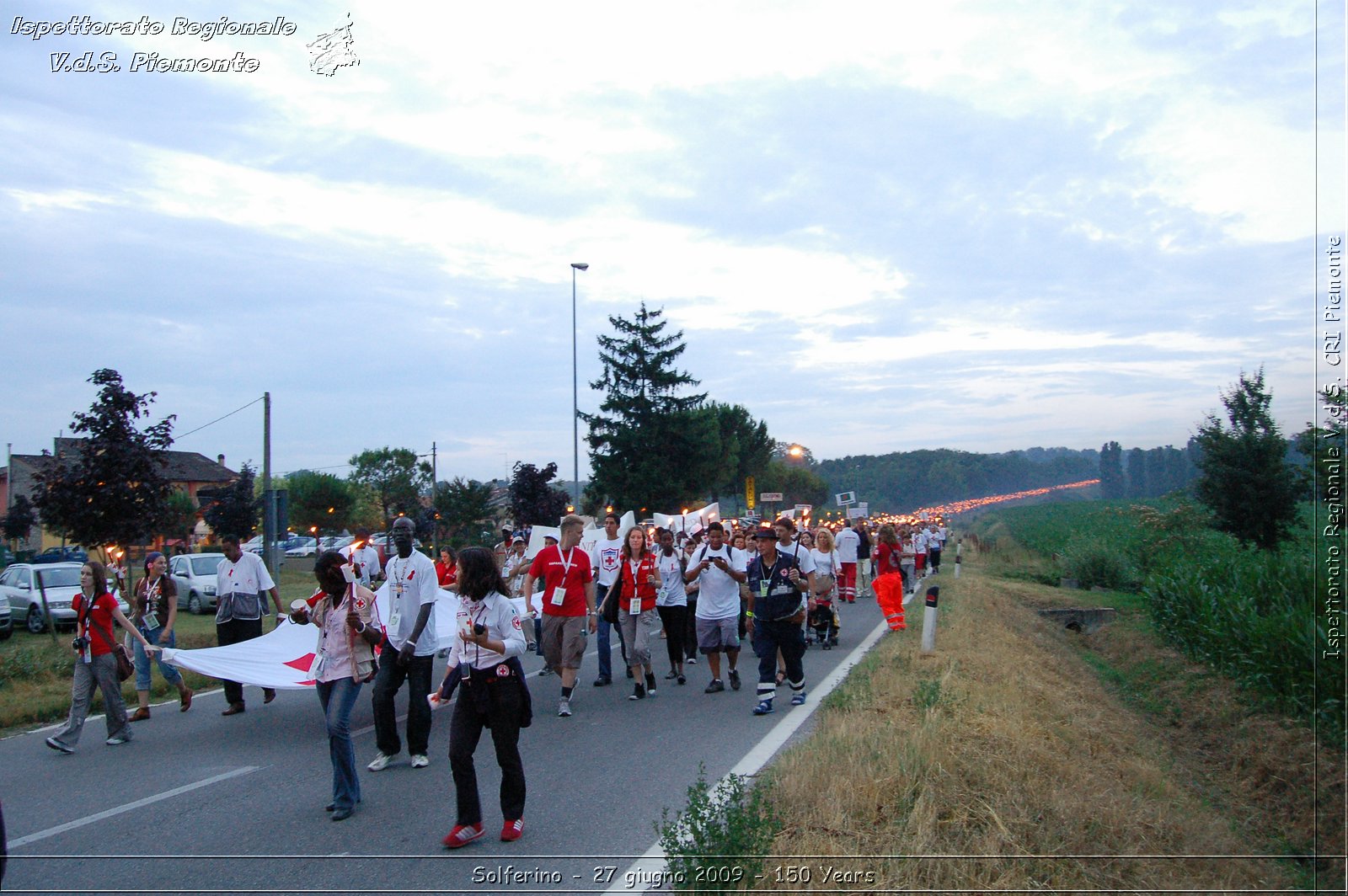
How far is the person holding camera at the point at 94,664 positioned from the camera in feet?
28.8

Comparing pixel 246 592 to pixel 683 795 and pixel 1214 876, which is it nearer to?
pixel 683 795

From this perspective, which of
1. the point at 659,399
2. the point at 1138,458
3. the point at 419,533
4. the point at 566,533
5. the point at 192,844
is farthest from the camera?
the point at 659,399

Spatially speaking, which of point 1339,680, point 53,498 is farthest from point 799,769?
point 53,498

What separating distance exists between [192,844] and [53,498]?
12.1 metres

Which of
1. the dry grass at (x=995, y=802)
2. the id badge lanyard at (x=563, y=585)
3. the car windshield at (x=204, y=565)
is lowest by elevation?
the car windshield at (x=204, y=565)

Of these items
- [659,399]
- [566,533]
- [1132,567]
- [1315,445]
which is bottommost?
[1132,567]

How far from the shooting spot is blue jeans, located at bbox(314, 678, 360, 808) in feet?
20.9

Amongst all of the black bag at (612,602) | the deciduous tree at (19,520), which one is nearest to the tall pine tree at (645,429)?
the deciduous tree at (19,520)

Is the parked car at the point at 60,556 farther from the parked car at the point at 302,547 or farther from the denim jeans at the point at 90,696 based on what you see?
the denim jeans at the point at 90,696

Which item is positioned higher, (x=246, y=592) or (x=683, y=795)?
(x=246, y=592)

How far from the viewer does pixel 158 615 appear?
11.5m

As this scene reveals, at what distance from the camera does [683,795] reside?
6809 mm

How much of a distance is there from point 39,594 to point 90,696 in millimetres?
17272

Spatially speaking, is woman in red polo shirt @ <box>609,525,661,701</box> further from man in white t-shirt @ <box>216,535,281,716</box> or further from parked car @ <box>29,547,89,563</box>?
parked car @ <box>29,547,89,563</box>
